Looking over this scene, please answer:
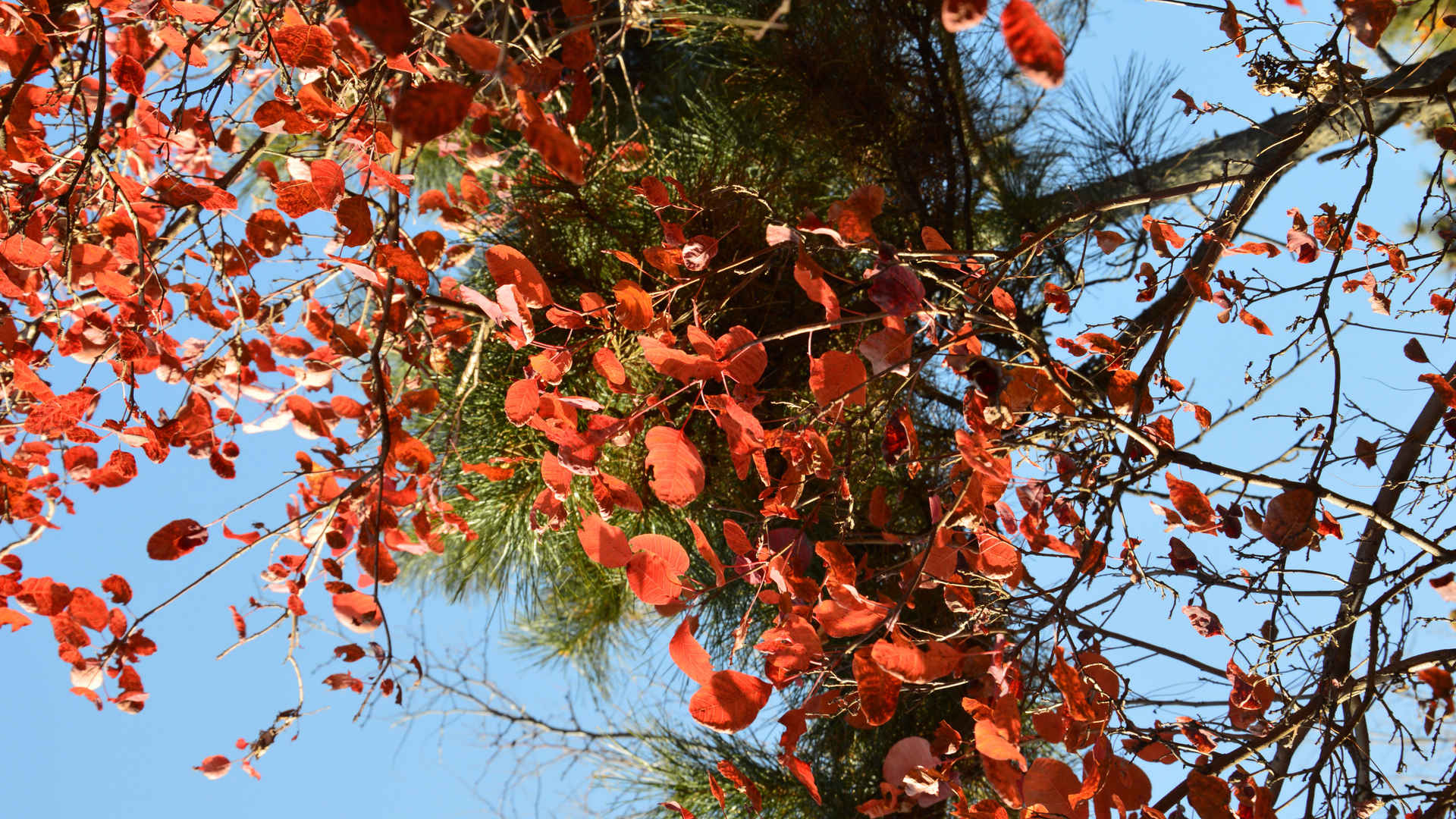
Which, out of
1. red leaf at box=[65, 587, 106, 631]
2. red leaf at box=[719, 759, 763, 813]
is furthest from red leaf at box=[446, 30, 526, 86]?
red leaf at box=[65, 587, 106, 631]

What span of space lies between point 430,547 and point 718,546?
414 mm

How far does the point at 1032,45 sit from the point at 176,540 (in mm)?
886

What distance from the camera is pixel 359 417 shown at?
40.8 inches

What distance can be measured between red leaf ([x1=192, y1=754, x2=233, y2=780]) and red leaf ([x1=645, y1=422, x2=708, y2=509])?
0.75 m

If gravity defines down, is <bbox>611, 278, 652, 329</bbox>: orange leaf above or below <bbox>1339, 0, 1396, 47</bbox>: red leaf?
below

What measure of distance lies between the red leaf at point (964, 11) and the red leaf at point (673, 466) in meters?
0.32

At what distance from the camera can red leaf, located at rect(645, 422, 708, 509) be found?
1.90 ft

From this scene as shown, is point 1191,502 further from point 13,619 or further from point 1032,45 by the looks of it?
point 13,619

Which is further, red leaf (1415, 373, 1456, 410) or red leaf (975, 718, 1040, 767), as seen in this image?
red leaf (1415, 373, 1456, 410)

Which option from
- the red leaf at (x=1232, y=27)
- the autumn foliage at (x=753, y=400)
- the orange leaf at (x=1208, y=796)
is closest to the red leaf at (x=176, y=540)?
the autumn foliage at (x=753, y=400)

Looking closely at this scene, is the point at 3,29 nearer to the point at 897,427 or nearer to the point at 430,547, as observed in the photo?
the point at 430,547

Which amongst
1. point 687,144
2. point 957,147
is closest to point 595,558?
point 687,144

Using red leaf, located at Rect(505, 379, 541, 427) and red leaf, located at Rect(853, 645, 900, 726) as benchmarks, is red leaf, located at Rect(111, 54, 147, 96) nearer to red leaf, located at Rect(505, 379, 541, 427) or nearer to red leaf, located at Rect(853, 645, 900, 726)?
red leaf, located at Rect(505, 379, 541, 427)

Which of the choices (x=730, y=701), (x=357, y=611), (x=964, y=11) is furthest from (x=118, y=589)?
(x=964, y=11)
